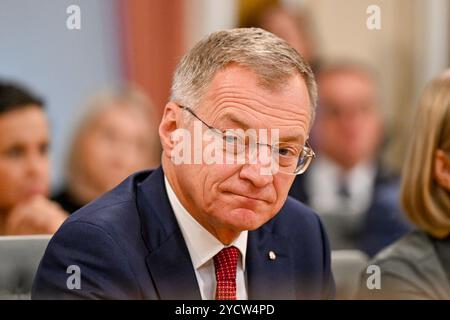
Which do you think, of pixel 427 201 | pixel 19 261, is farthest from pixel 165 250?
pixel 427 201

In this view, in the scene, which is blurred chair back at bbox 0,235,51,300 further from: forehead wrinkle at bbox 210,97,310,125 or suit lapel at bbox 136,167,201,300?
forehead wrinkle at bbox 210,97,310,125

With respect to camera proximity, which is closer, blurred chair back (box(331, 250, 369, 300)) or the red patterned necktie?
the red patterned necktie

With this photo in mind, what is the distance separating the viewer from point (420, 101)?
1855 mm

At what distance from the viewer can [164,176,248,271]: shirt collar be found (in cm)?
147

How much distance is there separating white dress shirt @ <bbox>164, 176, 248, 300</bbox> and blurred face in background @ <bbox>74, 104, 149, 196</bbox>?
0.79 meters

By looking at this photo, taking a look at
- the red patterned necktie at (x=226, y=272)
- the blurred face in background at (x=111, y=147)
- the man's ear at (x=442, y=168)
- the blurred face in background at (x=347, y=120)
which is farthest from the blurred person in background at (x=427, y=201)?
the blurred face in background at (x=347, y=120)

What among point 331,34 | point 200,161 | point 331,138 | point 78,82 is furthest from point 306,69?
point 331,34

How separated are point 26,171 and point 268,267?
60 centimetres

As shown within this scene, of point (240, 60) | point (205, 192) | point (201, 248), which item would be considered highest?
point (240, 60)

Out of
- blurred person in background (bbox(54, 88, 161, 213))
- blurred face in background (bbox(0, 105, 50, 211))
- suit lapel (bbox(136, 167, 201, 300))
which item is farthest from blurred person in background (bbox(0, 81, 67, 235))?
suit lapel (bbox(136, 167, 201, 300))

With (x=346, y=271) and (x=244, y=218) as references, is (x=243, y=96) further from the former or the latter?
(x=346, y=271)

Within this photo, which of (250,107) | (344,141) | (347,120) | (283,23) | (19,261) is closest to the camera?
(250,107)

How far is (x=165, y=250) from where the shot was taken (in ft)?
4.70
